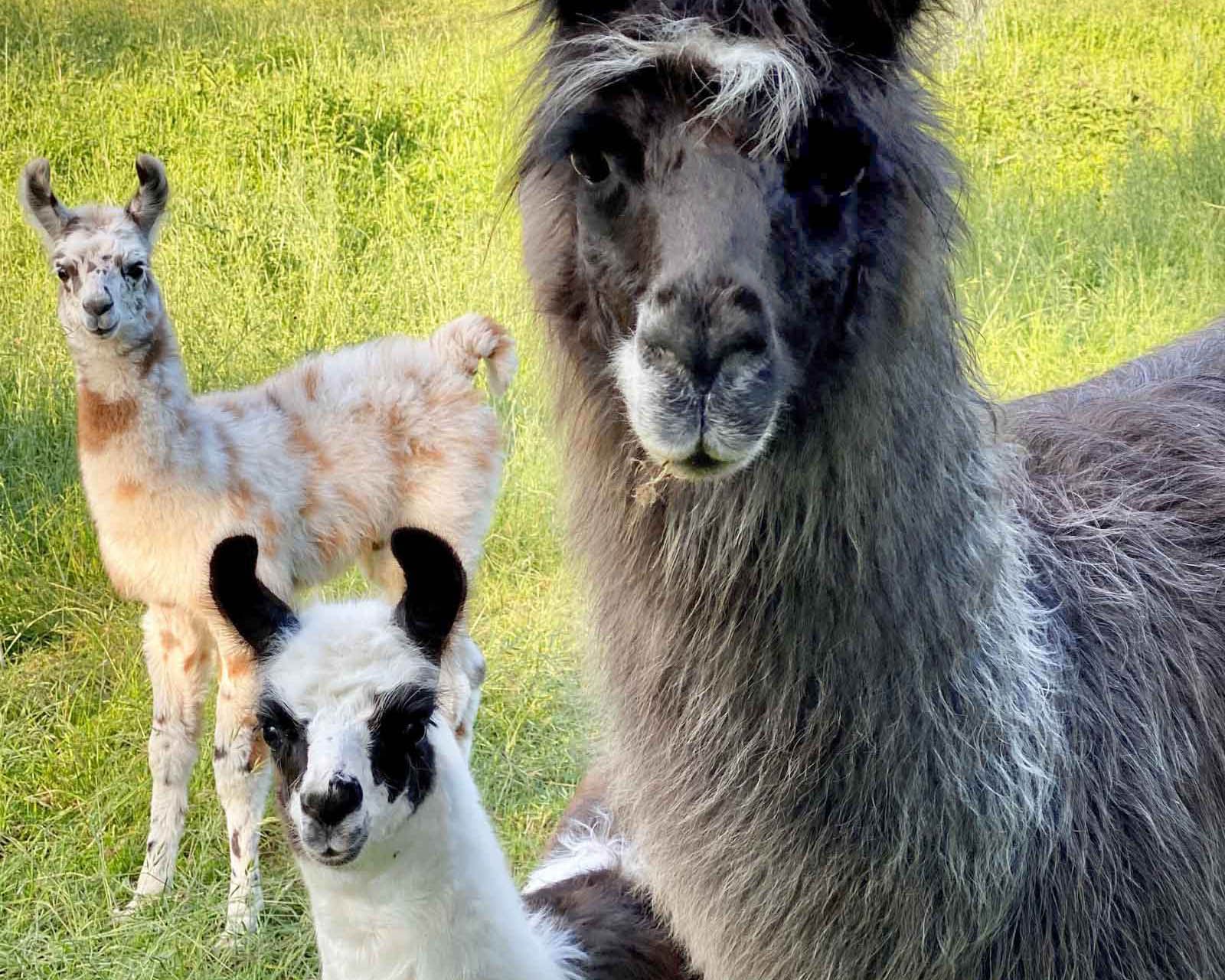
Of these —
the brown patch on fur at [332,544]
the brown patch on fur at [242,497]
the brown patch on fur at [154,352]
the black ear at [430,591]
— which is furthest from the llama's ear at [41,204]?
the black ear at [430,591]

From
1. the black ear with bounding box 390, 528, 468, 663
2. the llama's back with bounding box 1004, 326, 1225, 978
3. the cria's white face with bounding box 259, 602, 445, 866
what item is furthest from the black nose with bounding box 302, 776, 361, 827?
the llama's back with bounding box 1004, 326, 1225, 978

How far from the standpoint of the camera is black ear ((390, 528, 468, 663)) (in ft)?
6.28

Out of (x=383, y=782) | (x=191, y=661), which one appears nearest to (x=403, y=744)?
(x=383, y=782)

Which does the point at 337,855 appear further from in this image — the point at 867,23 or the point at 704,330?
the point at 867,23

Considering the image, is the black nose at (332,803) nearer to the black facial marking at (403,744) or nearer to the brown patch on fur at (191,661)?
the black facial marking at (403,744)

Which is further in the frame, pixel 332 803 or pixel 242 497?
pixel 242 497

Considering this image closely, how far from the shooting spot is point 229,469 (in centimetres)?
304

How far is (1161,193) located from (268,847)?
185 inches

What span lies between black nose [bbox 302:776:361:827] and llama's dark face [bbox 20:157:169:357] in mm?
1440

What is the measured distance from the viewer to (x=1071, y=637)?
1.87 metres

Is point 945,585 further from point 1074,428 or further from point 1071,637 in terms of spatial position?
point 1074,428

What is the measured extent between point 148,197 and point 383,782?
158cm

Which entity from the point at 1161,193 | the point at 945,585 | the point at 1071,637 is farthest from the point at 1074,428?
the point at 1161,193

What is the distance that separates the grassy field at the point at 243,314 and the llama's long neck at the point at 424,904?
32.3 inches
